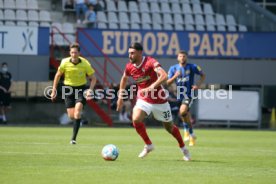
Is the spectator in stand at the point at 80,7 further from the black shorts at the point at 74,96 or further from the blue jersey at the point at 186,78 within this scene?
the black shorts at the point at 74,96

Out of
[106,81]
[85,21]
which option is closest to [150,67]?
[106,81]

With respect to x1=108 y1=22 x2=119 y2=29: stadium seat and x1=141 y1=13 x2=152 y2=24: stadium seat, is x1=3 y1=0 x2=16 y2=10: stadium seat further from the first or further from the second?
x1=141 y1=13 x2=152 y2=24: stadium seat

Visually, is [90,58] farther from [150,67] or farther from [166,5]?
[150,67]

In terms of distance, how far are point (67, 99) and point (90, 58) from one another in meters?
11.8

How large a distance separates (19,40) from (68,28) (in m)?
2.66

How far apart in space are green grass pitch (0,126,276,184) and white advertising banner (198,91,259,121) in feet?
38.6

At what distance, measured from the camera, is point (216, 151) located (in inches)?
682

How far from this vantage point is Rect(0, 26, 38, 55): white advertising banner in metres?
29.5

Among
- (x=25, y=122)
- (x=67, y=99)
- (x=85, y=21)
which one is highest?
(x=85, y=21)

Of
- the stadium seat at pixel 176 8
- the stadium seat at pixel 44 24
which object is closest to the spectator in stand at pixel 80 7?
the stadium seat at pixel 44 24

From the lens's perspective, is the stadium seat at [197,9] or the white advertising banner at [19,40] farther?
the stadium seat at [197,9]

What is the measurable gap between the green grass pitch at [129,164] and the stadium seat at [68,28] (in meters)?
12.4

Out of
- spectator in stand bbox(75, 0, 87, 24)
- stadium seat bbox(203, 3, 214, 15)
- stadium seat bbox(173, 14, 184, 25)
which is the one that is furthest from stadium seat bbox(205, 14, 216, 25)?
spectator in stand bbox(75, 0, 87, 24)

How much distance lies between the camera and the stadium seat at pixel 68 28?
1239 inches
